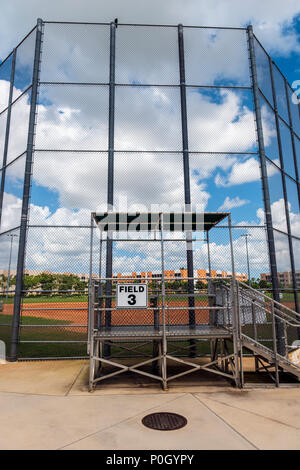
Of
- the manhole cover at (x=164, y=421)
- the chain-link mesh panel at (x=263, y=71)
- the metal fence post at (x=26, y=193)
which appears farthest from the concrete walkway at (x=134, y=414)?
the chain-link mesh panel at (x=263, y=71)

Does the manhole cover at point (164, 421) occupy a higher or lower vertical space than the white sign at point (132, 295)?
lower

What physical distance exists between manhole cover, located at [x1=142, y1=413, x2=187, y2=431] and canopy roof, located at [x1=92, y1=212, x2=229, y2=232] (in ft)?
12.5

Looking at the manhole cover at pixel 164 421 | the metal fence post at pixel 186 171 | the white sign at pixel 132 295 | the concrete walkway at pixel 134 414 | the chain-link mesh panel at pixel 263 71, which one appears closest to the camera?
the concrete walkway at pixel 134 414

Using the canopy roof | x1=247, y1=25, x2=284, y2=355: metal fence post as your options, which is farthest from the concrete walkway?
the canopy roof

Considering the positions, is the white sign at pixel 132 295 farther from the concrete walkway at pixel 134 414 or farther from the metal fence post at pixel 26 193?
the metal fence post at pixel 26 193

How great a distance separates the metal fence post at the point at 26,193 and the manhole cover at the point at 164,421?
5.04 meters

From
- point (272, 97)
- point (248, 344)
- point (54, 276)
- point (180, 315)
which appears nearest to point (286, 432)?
point (248, 344)

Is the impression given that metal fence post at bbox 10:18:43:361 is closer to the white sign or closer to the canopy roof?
the canopy roof

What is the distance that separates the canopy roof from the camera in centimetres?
681

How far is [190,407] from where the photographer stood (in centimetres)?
453

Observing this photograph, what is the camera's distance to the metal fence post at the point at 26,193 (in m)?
7.72
